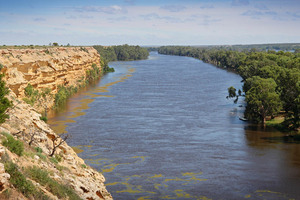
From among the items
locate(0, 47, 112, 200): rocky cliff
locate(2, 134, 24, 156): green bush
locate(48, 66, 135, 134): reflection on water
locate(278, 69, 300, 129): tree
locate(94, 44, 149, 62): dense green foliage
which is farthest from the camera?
locate(94, 44, 149, 62): dense green foliage

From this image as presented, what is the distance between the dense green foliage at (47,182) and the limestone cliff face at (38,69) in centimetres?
2928

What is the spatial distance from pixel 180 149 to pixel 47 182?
20798 mm

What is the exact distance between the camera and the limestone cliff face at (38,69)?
4469 cm

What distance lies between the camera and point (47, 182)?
1520cm

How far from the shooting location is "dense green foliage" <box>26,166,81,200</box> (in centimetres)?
1499

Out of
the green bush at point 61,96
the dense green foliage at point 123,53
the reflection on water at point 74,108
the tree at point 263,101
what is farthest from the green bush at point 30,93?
the dense green foliage at point 123,53

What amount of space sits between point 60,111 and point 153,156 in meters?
23.2

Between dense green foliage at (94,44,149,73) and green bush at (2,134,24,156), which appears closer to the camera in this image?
green bush at (2,134,24,156)

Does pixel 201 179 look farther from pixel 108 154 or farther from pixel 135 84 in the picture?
pixel 135 84

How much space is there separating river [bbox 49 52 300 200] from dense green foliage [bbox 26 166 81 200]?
910 centimetres

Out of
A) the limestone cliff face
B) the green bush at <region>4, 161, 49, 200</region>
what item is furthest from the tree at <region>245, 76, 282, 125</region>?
the green bush at <region>4, 161, 49, 200</region>

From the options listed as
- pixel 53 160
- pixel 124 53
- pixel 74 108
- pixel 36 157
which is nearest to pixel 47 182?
pixel 36 157

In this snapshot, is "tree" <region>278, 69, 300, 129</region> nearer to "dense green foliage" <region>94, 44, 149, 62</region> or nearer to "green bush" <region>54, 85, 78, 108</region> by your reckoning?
"green bush" <region>54, 85, 78, 108</region>

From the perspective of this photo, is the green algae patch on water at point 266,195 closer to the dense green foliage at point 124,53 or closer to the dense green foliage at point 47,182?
the dense green foliage at point 47,182
